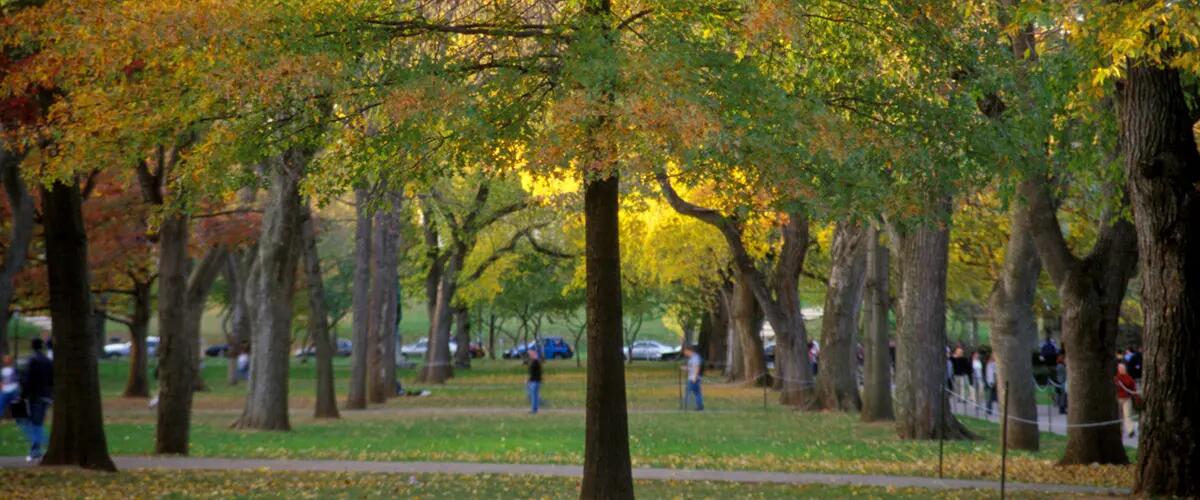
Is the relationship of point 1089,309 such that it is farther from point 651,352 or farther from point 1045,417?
point 651,352

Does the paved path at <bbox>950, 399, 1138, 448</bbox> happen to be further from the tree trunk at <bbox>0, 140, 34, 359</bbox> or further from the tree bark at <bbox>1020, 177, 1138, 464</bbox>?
the tree trunk at <bbox>0, 140, 34, 359</bbox>

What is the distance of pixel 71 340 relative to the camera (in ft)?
58.4

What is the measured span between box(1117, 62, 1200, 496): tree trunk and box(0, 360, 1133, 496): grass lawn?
2573 millimetres

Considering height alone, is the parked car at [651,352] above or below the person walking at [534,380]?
above

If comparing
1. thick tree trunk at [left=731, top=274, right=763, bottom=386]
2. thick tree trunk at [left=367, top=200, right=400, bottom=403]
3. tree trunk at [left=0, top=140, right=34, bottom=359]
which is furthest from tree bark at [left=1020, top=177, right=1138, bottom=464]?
thick tree trunk at [left=731, top=274, right=763, bottom=386]

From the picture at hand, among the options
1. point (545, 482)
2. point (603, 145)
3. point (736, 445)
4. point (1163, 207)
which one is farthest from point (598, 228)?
point (736, 445)

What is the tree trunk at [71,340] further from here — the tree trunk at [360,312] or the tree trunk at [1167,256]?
the tree trunk at [360,312]

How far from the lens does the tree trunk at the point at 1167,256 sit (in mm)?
15203

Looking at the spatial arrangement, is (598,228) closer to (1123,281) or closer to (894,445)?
(1123,281)

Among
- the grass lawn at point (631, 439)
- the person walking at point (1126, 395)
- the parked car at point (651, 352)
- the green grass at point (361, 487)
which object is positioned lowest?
the green grass at point (361, 487)

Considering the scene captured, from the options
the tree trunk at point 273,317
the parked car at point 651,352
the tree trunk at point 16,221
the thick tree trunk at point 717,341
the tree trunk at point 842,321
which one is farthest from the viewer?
the parked car at point 651,352

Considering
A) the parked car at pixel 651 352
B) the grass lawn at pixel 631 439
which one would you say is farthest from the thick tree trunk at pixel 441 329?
the parked car at pixel 651 352

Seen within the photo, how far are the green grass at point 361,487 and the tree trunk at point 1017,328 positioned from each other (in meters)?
6.21

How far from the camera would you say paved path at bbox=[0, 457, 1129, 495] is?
711 inches
